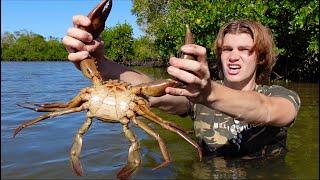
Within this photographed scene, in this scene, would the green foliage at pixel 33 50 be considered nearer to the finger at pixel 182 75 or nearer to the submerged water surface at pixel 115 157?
the submerged water surface at pixel 115 157

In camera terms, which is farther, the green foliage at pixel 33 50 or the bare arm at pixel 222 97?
Result: the green foliage at pixel 33 50

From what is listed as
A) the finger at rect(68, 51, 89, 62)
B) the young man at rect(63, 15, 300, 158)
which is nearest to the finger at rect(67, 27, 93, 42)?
the young man at rect(63, 15, 300, 158)

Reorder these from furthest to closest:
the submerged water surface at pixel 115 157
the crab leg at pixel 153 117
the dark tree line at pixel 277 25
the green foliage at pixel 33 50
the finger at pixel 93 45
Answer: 1. the green foliage at pixel 33 50
2. the dark tree line at pixel 277 25
3. the submerged water surface at pixel 115 157
4. the finger at pixel 93 45
5. the crab leg at pixel 153 117

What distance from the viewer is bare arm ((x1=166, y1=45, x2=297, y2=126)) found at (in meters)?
2.96

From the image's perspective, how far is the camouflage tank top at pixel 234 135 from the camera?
523 cm

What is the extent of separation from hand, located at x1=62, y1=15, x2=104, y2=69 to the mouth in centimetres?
160

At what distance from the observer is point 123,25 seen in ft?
211

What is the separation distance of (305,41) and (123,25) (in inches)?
1725

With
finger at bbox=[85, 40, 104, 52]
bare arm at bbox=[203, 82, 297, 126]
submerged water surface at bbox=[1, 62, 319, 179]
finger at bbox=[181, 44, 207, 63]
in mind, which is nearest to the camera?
finger at bbox=[181, 44, 207, 63]

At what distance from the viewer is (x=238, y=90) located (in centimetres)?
412

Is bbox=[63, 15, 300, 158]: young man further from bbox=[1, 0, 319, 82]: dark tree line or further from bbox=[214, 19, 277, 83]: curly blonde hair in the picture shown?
bbox=[1, 0, 319, 82]: dark tree line

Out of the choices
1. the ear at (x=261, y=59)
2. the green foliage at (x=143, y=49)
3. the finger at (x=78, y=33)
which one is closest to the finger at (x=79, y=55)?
the finger at (x=78, y=33)

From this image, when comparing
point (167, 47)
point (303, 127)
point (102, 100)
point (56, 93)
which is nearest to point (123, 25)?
point (167, 47)

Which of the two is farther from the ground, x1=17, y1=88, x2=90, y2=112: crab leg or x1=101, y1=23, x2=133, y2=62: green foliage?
x1=17, y1=88, x2=90, y2=112: crab leg
